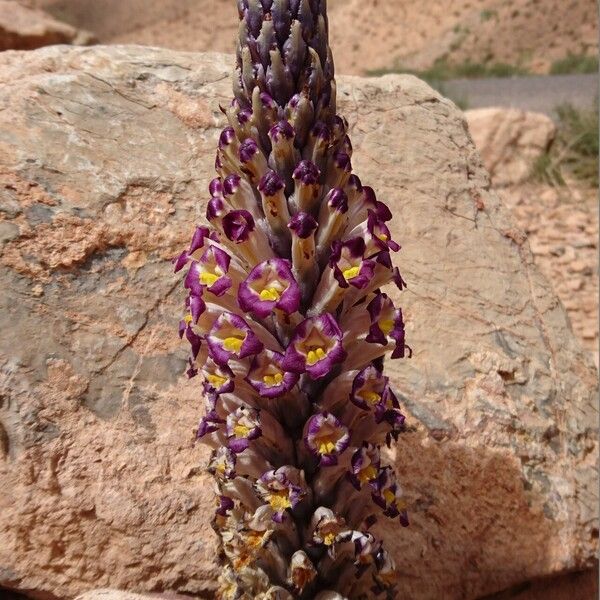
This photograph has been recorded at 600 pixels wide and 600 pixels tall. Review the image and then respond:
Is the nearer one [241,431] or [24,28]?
[241,431]

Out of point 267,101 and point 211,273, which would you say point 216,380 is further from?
point 267,101

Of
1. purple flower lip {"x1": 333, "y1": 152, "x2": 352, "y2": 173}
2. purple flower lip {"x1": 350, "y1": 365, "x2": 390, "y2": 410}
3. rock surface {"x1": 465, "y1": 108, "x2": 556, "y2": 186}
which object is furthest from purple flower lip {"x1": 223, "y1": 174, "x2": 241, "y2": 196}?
rock surface {"x1": 465, "y1": 108, "x2": 556, "y2": 186}

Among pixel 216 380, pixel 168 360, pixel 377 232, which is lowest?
pixel 168 360

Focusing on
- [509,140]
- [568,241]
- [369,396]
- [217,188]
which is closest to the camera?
[369,396]

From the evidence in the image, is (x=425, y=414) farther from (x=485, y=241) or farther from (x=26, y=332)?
Result: (x=26, y=332)

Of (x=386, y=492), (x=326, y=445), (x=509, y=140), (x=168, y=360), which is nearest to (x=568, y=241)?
(x=509, y=140)

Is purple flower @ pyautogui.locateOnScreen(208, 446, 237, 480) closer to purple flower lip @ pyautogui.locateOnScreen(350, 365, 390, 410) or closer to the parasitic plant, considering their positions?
the parasitic plant

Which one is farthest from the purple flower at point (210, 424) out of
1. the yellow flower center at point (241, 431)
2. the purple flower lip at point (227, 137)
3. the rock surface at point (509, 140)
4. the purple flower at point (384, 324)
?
the rock surface at point (509, 140)

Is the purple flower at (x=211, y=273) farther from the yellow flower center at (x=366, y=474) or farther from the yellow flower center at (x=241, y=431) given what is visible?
the yellow flower center at (x=366, y=474)
